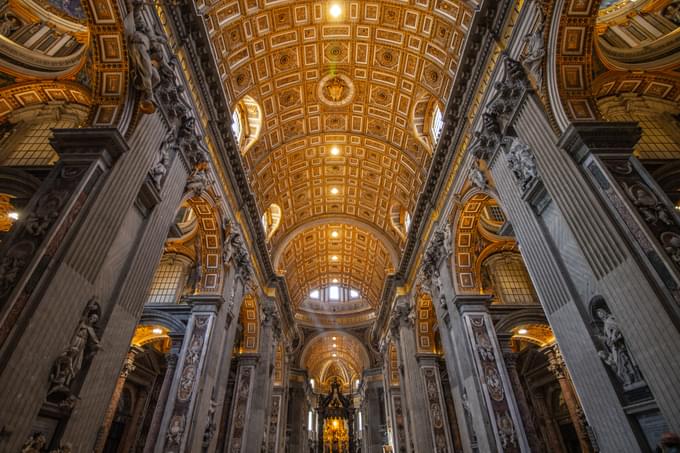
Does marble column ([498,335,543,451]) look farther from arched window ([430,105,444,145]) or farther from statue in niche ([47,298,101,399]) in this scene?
statue in niche ([47,298,101,399])

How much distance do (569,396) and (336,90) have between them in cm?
1624

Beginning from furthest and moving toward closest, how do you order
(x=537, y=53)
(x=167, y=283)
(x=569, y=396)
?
(x=167, y=283) → (x=569, y=396) → (x=537, y=53)

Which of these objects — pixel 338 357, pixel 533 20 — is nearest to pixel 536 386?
pixel 533 20

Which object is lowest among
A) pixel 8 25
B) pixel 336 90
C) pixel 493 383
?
pixel 493 383

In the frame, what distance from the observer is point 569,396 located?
1398cm

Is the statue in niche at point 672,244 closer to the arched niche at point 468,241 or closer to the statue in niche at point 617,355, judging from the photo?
the statue in niche at point 617,355

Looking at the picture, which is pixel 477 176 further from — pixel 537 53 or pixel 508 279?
pixel 508 279

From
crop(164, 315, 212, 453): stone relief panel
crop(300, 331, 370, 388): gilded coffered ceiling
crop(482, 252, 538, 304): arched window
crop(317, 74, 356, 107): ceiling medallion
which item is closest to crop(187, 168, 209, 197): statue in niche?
crop(164, 315, 212, 453): stone relief panel

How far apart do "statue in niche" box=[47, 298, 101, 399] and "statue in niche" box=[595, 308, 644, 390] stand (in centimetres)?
790

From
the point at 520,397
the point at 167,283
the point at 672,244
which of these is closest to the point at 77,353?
the point at 672,244

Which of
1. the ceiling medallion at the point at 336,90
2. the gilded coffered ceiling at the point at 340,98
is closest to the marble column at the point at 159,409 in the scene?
the gilded coffered ceiling at the point at 340,98

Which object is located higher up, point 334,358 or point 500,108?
point 334,358

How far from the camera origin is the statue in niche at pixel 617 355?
4.83 metres

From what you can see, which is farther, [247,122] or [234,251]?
[247,122]
